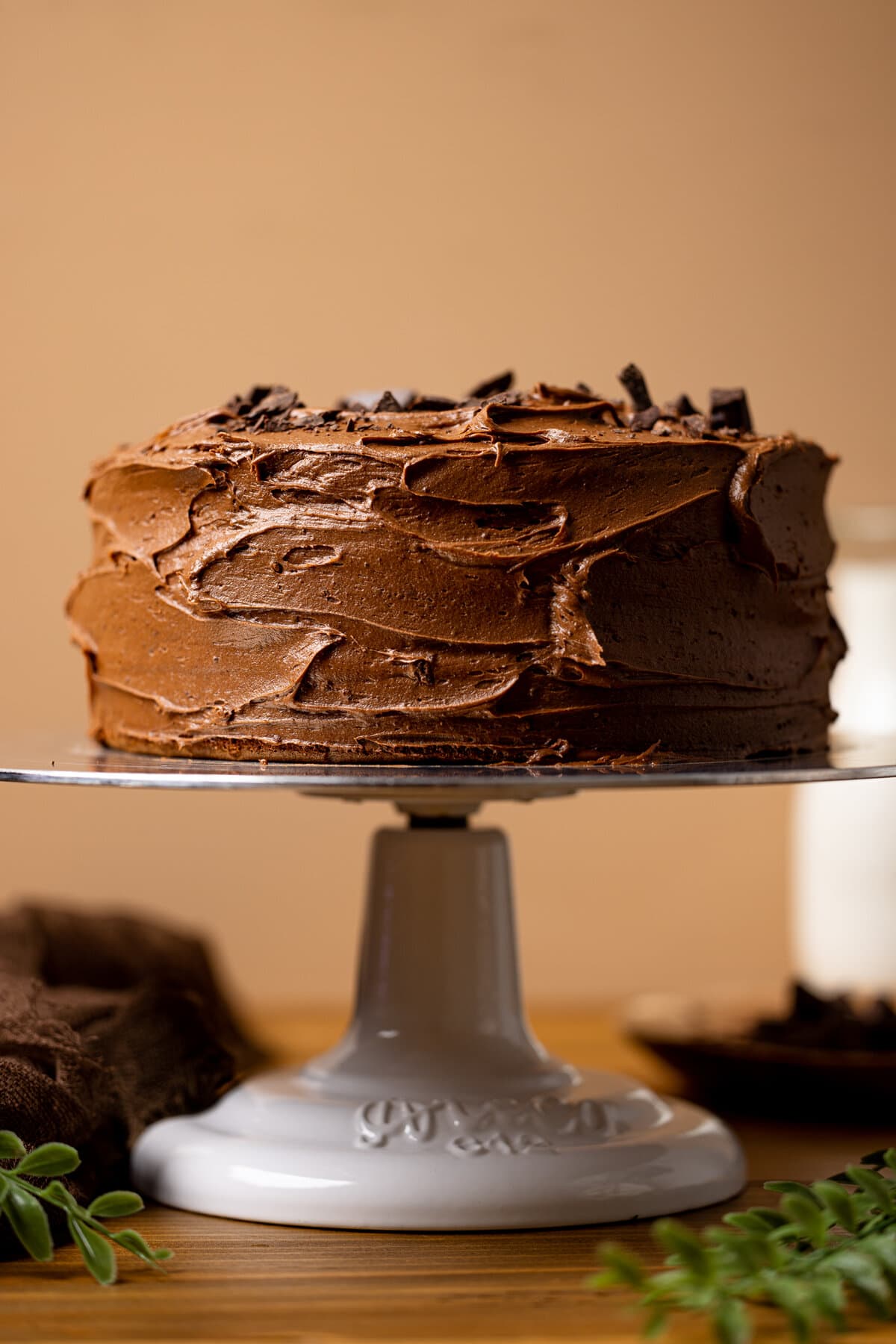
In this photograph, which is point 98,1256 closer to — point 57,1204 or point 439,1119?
point 57,1204

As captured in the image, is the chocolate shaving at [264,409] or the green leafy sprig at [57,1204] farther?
the chocolate shaving at [264,409]

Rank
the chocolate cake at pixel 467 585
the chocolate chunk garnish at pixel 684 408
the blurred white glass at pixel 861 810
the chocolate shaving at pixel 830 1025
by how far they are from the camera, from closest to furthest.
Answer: the chocolate cake at pixel 467 585 → the chocolate chunk garnish at pixel 684 408 → the chocolate shaving at pixel 830 1025 → the blurred white glass at pixel 861 810

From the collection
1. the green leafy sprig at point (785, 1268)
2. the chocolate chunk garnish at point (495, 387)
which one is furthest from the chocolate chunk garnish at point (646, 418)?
the green leafy sprig at point (785, 1268)

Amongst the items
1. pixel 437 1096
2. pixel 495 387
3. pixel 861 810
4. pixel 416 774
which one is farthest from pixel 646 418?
pixel 861 810

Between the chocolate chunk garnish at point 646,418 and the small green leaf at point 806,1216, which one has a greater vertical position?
the chocolate chunk garnish at point 646,418

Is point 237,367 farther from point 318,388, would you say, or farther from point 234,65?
point 234,65

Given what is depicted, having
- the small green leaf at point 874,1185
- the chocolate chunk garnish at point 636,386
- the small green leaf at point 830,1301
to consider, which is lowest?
the small green leaf at point 830,1301

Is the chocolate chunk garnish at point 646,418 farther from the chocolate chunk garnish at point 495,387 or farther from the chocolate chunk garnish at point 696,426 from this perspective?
the chocolate chunk garnish at point 495,387
